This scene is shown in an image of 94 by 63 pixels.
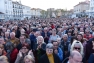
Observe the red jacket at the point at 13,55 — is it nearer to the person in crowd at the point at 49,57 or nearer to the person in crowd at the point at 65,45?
the person in crowd at the point at 49,57

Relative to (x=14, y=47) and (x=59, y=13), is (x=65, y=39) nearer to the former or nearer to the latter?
(x=14, y=47)

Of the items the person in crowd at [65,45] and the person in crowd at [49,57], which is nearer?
the person in crowd at [49,57]

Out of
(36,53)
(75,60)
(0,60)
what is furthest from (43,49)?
(75,60)

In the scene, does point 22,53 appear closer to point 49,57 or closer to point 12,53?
point 12,53

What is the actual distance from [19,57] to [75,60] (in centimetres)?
193

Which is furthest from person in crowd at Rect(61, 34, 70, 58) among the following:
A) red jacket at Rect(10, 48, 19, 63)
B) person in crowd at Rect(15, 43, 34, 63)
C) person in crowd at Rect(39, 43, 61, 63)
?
red jacket at Rect(10, 48, 19, 63)

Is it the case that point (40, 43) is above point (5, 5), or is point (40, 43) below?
below

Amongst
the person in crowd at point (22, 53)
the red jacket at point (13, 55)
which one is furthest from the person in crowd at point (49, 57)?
the red jacket at point (13, 55)

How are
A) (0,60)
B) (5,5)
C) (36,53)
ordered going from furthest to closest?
(5,5)
(36,53)
(0,60)

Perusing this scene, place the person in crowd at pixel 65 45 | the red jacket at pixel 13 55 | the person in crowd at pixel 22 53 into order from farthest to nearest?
1. the person in crowd at pixel 65 45
2. the red jacket at pixel 13 55
3. the person in crowd at pixel 22 53

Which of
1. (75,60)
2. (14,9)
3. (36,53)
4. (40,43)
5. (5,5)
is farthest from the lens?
(14,9)

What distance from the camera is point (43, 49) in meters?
5.39

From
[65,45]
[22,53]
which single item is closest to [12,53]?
[22,53]

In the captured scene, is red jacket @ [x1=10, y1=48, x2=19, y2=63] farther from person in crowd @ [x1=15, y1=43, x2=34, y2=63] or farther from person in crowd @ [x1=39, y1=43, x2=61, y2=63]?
person in crowd @ [x1=39, y1=43, x2=61, y2=63]
